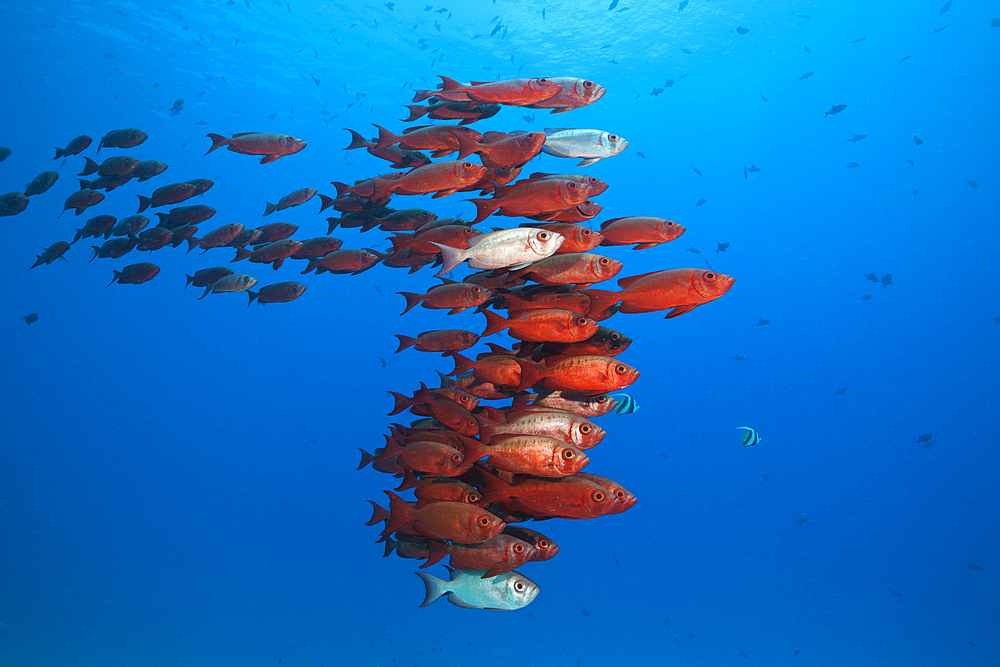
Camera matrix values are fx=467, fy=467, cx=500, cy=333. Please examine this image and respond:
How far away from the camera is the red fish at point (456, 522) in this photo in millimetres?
2709

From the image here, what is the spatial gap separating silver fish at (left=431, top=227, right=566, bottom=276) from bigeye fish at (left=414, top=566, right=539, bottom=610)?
199 cm

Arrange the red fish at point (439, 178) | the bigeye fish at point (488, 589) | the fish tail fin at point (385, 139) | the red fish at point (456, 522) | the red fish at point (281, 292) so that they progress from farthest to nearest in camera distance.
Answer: the red fish at point (281, 292) → the fish tail fin at point (385, 139) → the red fish at point (439, 178) → the bigeye fish at point (488, 589) → the red fish at point (456, 522)

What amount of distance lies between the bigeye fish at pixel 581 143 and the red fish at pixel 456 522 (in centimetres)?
264

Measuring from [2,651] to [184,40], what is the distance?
23.1m

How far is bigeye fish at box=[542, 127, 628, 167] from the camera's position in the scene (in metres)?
3.53

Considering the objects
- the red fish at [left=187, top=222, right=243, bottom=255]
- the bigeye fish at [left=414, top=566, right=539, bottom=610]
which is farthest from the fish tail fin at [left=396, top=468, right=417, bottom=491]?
the red fish at [left=187, top=222, right=243, bottom=255]

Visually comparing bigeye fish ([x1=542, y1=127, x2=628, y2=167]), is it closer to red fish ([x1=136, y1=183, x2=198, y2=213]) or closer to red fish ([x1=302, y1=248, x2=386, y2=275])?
red fish ([x1=302, y1=248, x2=386, y2=275])

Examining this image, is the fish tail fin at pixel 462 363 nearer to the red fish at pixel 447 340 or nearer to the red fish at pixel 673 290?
the red fish at pixel 447 340

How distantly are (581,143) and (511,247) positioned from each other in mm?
1284

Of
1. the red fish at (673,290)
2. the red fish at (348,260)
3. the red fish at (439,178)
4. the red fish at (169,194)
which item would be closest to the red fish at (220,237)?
the red fish at (169,194)

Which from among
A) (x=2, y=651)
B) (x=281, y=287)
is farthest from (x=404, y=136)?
(x=2, y=651)

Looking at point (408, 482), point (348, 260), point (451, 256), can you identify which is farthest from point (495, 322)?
point (348, 260)

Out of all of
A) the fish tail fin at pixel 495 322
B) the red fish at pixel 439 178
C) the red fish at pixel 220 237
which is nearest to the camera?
the fish tail fin at pixel 495 322

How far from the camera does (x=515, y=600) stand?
297 cm
